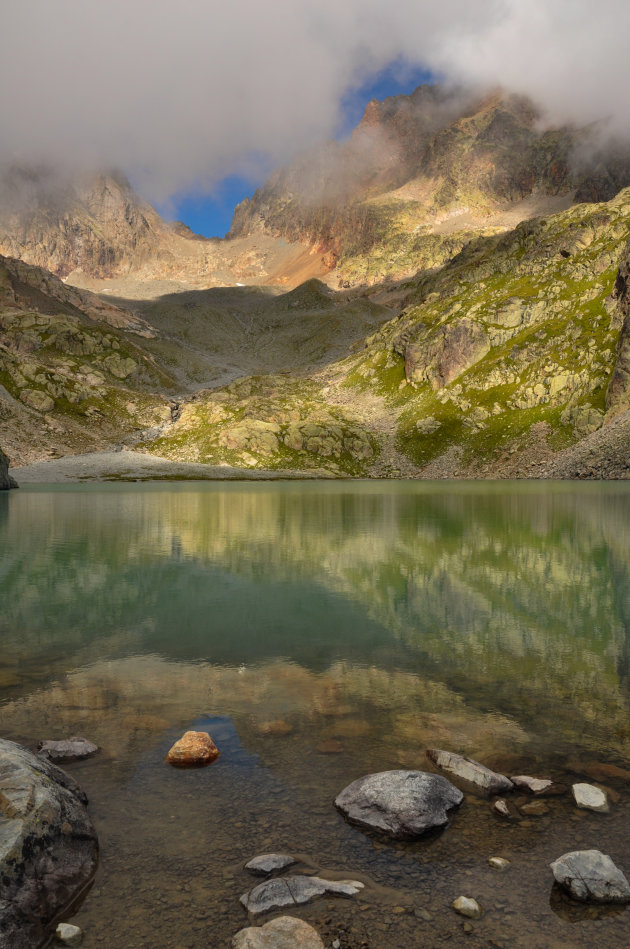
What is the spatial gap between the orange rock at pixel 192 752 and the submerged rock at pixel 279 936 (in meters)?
4.20

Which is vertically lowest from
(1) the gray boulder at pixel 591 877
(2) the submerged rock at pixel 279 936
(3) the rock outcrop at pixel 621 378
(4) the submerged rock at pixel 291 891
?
(4) the submerged rock at pixel 291 891

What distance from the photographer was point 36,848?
6926 millimetres

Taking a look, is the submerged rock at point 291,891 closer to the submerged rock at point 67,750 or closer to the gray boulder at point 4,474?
the submerged rock at point 67,750

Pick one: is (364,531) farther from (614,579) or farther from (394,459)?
(394,459)

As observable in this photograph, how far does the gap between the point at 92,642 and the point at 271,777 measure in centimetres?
1095

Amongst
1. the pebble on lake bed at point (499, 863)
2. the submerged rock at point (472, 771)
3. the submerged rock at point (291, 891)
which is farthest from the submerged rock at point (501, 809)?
the submerged rock at point (291, 891)

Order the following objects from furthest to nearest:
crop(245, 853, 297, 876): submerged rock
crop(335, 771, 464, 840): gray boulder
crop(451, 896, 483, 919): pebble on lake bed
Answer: crop(335, 771, 464, 840): gray boulder, crop(245, 853, 297, 876): submerged rock, crop(451, 896, 483, 919): pebble on lake bed

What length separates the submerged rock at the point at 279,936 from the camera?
610cm

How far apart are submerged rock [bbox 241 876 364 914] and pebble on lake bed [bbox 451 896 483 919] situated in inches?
48.3

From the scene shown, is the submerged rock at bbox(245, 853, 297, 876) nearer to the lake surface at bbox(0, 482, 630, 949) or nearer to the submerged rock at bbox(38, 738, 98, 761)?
the lake surface at bbox(0, 482, 630, 949)

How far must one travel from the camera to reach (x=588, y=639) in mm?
18469

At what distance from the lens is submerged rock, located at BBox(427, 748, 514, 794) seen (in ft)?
31.1

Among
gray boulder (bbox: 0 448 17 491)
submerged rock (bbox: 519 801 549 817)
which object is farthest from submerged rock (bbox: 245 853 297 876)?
gray boulder (bbox: 0 448 17 491)

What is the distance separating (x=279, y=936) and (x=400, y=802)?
3.08 metres
